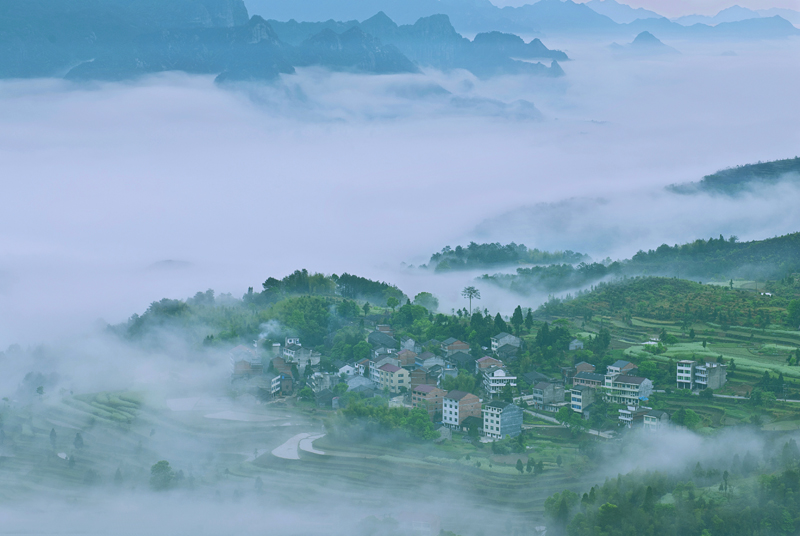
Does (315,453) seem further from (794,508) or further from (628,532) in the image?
(794,508)

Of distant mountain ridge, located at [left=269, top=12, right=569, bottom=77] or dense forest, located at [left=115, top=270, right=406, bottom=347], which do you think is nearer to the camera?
dense forest, located at [left=115, top=270, right=406, bottom=347]

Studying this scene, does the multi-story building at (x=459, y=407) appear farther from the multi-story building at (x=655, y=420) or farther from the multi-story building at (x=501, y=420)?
the multi-story building at (x=655, y=420)

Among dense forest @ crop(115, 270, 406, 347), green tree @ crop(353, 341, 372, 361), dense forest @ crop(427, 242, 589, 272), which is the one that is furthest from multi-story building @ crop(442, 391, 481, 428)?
dense forest @ crop(427, 242, 589, 272)

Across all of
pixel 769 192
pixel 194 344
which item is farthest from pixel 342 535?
pixel 769 192

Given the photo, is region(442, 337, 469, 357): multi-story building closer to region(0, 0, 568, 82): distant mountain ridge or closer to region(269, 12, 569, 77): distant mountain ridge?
region(0, 0, 568, 82): distant mountain ridge

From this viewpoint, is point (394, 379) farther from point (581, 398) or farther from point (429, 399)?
point (581, 398)

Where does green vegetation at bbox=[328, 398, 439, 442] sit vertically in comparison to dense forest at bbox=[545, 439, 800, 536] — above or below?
above

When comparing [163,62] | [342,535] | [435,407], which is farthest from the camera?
[163,62]
